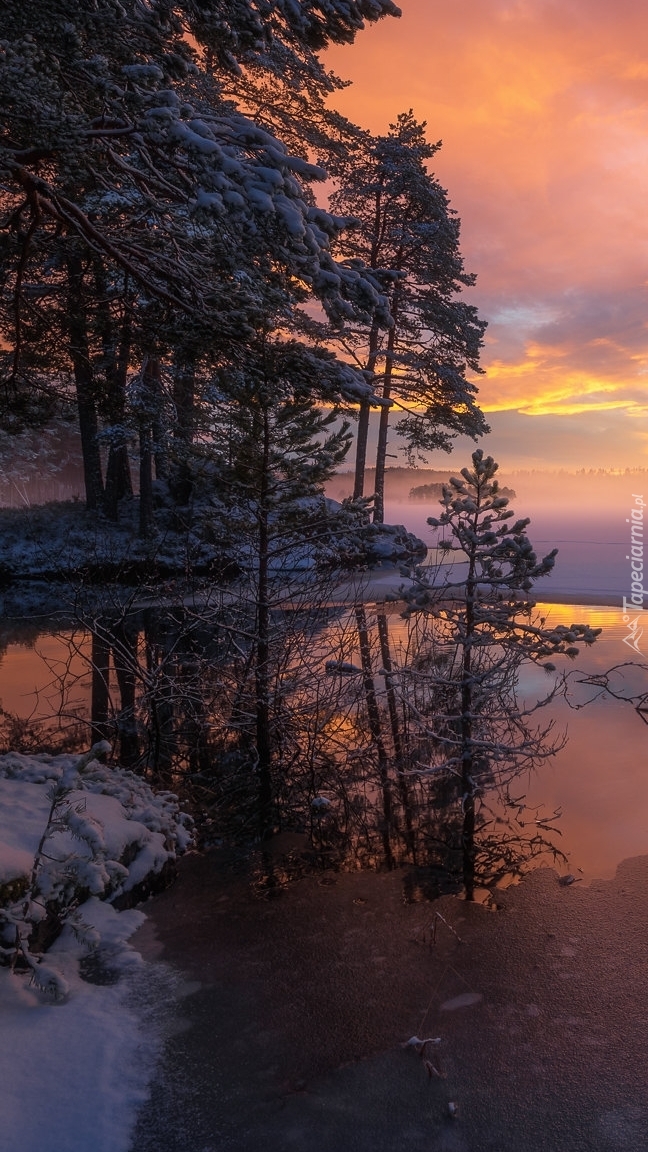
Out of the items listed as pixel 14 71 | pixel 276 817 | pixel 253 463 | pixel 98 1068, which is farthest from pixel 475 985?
pixel 14 71

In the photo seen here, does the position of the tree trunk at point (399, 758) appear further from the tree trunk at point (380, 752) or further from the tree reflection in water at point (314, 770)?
the tree trunk at point (380, 752)

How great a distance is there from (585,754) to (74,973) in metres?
6.03

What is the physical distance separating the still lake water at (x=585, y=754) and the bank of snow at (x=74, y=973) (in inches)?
111

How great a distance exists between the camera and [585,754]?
26.2 feet

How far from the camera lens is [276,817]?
6.87m

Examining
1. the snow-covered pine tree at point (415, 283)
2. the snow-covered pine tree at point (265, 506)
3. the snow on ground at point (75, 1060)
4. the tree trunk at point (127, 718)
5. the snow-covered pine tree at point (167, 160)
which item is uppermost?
the snow-covered pine tree at point (415, 283)

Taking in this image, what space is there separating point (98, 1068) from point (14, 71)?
5970 millimetres

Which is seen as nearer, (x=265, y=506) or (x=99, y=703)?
(x=265, y=506)

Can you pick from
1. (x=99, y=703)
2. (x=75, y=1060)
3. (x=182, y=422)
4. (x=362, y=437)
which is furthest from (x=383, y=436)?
(x=75, y=1060)

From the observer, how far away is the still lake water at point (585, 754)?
6078 mm

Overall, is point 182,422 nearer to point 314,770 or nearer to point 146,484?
point 146,484

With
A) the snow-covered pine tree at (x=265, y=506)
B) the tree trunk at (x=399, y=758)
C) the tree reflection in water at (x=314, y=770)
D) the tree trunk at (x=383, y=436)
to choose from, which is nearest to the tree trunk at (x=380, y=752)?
the tree reflection in water at (x=314, y=770)

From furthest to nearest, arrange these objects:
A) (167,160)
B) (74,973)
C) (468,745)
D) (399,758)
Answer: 1. (399,758)
2. (468,745)
3. (167,160)
4. (74,973)

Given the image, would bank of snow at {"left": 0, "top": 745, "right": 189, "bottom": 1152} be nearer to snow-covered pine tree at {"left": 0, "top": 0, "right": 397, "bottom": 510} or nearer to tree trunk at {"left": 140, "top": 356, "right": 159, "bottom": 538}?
snow-covered pine tree at {"left": 0, "top": 0, "right": 397, "bottom": 510}
